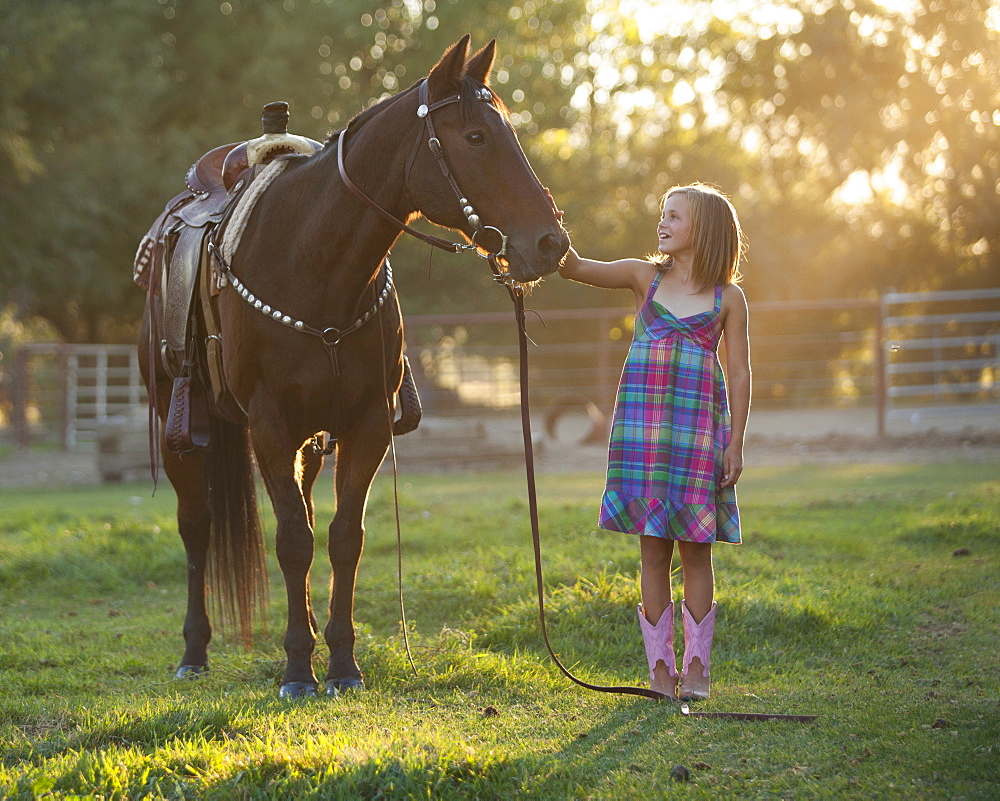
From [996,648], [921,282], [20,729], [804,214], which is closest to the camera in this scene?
[20,729]

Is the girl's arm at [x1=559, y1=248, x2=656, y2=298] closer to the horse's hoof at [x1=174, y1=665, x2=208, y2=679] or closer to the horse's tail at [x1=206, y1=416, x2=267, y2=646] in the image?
the horse's tail at [x1=206, y1=416, x2=267, y2=646]

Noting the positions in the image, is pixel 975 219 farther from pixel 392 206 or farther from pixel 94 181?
pixel 392 206

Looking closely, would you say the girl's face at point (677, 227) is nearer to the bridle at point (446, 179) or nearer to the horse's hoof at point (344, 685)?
the bridle at point (446, 179)

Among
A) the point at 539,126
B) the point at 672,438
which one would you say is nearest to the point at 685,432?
the point at 672,438

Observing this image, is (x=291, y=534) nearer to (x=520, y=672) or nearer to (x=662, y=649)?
(x=520, y=672)

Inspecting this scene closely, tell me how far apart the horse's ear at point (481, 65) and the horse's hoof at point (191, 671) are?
8.38ft

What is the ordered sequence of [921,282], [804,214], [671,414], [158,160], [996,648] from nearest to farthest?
[671,414]
[996,648]
[158,160]
[921,282]
[804,214]

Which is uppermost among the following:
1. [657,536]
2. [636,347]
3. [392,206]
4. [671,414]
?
[392,206]

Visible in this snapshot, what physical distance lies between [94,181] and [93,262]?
5.13 ft

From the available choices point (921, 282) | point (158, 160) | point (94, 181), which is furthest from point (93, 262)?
point (921, 282)

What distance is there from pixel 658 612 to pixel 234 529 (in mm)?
2004

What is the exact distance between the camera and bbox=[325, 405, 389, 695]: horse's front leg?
3.81 meters

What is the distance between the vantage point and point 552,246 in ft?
10.6

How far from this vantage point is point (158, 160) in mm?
22484
